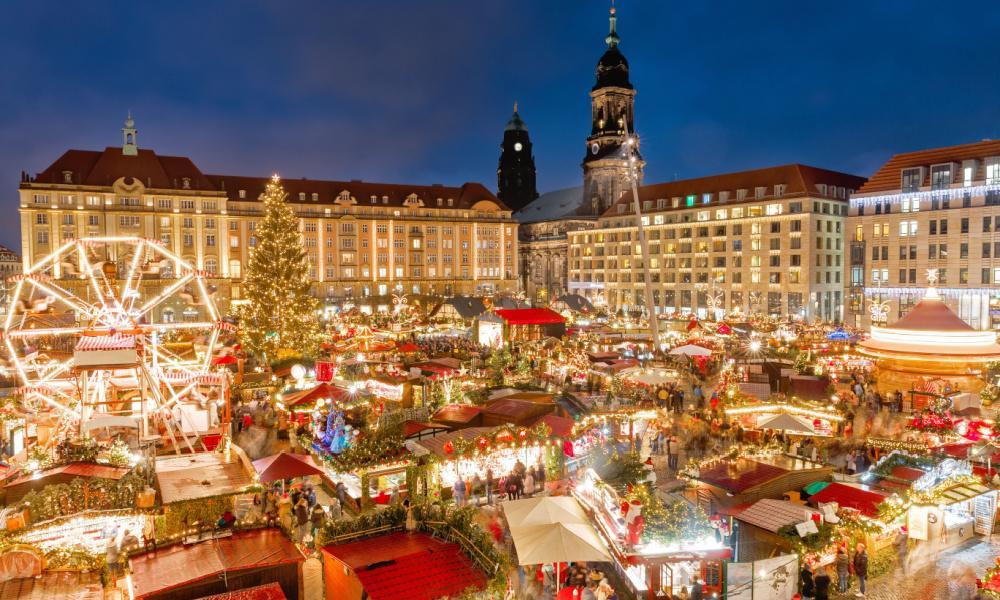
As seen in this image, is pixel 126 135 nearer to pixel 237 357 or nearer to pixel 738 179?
pixel 237 357

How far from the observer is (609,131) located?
9194 centimetres

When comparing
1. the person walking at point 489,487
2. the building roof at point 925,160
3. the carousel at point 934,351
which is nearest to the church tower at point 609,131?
the building roof at point 925,160

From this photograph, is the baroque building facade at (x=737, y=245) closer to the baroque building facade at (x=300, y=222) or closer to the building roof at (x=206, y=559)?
the baroque building facade at (x=300, y=222)

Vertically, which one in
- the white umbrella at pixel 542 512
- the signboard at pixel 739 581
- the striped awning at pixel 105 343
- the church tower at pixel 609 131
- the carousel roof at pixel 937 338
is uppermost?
the church tower at pixel 609 131

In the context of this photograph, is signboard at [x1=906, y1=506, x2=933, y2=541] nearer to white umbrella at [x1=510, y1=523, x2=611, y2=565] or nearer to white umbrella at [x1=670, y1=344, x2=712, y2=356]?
white umbrella at [x1=510, y1=523, x2=611, y2=565]

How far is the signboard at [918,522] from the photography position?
42.4 ft

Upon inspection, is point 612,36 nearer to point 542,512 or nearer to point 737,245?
point 737,245

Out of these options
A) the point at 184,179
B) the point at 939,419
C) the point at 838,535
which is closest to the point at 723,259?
the point at 939,419

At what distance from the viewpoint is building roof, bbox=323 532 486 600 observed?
9.27 meters

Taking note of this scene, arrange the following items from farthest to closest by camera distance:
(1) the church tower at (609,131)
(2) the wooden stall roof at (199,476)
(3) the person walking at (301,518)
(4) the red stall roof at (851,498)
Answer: (1) the church tower at (609,131) → (3) the person walking at (301,518) → (2) the wooden stall roof at (199,476) → (4) the red stall roof at (851,498)

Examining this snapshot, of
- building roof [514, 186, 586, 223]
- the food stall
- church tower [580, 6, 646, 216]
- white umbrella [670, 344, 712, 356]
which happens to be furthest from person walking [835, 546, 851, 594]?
building roof [514, 186, 586, 223]

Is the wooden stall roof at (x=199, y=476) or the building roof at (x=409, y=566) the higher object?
the wooden stall roof at (x=199, y=476)

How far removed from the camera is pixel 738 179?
73062mm

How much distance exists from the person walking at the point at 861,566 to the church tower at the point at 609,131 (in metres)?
82.8
